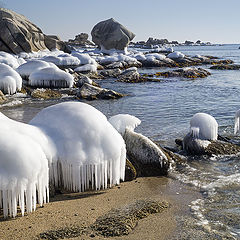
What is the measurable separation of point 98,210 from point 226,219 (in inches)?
75.5

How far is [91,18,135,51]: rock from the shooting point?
6200cm

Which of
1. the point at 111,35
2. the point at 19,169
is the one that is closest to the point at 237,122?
the point at 19,169

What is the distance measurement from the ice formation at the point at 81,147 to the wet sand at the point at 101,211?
25 cm

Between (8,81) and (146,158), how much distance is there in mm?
12368

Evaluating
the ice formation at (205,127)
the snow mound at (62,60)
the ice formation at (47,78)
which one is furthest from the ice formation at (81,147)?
the snow mound at (62,60)

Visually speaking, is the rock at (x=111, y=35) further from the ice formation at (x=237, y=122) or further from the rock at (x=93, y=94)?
the ice formation at (x=237, y=122)

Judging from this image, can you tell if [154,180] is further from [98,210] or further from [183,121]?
[183,121]

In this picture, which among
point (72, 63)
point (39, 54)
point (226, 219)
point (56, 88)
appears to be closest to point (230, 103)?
point (56, 88)

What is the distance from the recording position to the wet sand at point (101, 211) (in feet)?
14.8

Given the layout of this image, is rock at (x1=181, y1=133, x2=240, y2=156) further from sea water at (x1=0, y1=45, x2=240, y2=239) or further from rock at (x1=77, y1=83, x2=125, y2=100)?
rock at (x1=77, y1=83, x2=125, y2=100)

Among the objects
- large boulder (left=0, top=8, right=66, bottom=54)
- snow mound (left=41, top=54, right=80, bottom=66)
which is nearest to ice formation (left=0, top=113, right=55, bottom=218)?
snow mound (left=41, top=54, right=80, bottom=66)

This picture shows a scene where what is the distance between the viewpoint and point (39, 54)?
147ft

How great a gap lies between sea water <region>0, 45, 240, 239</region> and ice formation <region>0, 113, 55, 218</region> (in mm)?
2018

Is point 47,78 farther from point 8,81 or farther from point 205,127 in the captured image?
point 205,127
